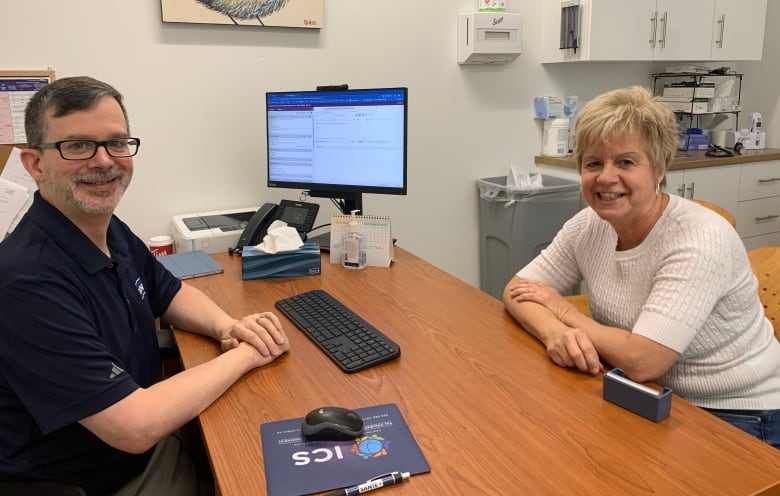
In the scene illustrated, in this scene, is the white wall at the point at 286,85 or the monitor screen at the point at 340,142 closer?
the monitor screen at the point at 340,142

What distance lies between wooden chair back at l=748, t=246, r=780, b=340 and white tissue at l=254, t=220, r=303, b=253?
137 cm

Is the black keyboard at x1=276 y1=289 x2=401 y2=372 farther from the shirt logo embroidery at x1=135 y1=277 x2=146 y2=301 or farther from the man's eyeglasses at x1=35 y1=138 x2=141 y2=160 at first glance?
the man's eyeglasses at x1=35 y1=138 x2=141 y2=160

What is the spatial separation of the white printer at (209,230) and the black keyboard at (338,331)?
2.10 ft

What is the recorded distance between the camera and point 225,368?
3.96 feet

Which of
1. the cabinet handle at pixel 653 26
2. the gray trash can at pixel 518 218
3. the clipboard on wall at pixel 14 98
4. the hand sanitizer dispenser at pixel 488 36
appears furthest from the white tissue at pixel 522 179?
the clipboard on wall at pixel 14 98

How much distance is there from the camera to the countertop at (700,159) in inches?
119

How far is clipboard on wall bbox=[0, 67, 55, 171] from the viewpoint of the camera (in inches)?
83.2

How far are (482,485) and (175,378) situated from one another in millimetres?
Result: 612

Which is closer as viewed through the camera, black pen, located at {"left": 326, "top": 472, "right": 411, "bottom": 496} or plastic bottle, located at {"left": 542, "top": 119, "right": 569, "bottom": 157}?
black pen, located at {"left": 326, "top": 472, "right": 411, "bottom": 496}

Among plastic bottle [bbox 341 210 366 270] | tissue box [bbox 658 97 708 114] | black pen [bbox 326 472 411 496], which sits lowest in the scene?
black pen [bbox 326 472 411 496]

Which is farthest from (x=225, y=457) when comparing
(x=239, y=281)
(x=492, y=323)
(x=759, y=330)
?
(x=759, y=330)

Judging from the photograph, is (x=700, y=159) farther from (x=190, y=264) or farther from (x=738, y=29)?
(x=190, y=264)

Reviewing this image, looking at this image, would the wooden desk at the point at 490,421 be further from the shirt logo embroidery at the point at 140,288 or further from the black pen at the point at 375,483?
the shirt logo embroidery at the point at 140,288

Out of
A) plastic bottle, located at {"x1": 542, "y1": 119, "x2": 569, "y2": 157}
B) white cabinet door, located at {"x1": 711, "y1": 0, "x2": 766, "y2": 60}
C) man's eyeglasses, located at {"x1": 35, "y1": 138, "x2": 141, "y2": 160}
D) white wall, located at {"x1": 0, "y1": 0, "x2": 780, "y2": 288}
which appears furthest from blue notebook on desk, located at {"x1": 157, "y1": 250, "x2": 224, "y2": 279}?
white cabinet door, located at {"x1": 711, "y1": 0, "x2": 766, "y2": 60}
